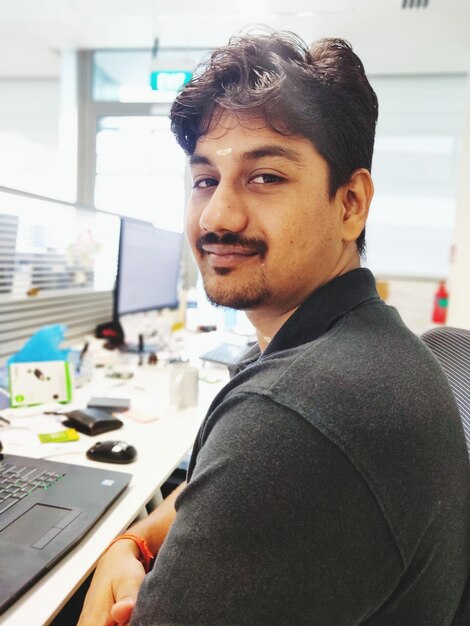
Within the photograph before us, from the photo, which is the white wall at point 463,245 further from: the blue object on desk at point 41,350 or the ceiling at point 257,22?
the blue object on desk at point 41,350

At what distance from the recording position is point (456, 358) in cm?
82

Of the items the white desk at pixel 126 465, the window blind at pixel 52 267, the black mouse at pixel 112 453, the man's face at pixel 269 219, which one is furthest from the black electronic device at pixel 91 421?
the man's face at pixel 269 219

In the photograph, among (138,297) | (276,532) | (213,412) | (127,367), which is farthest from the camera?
(138,297)

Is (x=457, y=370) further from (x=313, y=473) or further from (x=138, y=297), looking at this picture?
(x=138, y=297)

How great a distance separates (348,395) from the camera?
486mm

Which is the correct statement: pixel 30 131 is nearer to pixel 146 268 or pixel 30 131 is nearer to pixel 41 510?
pixel 146 268

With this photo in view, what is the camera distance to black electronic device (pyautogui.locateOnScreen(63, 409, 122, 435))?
3.83ft

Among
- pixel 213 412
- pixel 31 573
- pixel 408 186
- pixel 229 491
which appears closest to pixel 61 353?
pixel 31 573

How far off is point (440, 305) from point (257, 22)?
7.66 feet

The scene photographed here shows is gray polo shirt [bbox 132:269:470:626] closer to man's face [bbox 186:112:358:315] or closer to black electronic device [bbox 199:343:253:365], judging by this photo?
man's face [bbox 186:112:358:315]

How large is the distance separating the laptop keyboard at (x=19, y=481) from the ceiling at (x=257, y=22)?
2830 millimetres

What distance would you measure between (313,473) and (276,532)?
67 mm

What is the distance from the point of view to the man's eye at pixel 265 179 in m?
0.73

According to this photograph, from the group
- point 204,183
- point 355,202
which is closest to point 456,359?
point 355,202
